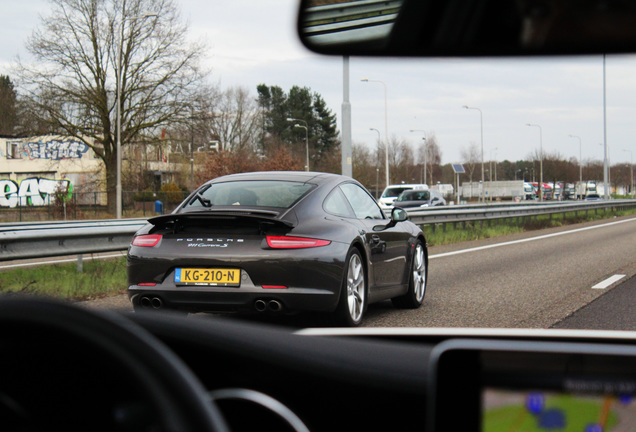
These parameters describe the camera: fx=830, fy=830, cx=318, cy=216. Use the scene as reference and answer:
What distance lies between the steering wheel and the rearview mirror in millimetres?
905

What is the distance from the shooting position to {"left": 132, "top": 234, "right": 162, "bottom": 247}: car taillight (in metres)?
6.65

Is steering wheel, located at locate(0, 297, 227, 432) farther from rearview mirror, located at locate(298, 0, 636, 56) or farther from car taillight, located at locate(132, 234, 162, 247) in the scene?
car taillight, located at locate(132, 234, 162, 247)

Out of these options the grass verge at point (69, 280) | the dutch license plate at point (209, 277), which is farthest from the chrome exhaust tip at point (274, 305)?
the grass verge at point (69, 280)

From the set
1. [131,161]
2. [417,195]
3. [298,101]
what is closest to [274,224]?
[417,195]

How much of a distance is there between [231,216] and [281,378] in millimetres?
4651

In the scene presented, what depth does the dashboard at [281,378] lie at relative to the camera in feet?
4.32

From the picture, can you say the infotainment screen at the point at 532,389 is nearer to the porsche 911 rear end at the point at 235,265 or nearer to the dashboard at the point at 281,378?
the dashboard at the point at 281,378

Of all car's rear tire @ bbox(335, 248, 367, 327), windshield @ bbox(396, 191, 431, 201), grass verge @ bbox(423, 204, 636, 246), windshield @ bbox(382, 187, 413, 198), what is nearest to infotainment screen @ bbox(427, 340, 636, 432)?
car's rear tire @ bbox(335, 248, 367, 327)

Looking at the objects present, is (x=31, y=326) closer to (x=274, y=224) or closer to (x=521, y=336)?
(x=521, y=336)

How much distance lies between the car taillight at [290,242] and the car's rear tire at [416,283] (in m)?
2.12

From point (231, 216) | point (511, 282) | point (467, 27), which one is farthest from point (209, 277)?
point (511, 282)

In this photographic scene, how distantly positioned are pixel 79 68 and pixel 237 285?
115 ft

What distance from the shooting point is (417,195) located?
122 feet

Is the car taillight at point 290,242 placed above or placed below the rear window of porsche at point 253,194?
below
